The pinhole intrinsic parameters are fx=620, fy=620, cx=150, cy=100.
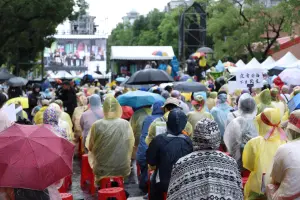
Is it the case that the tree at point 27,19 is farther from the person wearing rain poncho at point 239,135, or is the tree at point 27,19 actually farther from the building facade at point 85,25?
the building facade at point 85,25

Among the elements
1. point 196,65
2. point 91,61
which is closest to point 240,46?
point 196,65

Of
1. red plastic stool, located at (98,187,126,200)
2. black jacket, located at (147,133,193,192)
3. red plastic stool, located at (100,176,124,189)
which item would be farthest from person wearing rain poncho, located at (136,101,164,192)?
black jacket, located at (147,133,193,192)

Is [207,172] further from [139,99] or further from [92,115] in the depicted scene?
[92,115]

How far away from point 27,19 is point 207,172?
24.2 m

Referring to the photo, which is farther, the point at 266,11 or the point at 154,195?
the point at 266,11

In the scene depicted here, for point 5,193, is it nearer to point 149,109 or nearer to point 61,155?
point 61,155

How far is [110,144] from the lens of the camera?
923cm

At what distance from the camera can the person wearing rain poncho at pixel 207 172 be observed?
453cm

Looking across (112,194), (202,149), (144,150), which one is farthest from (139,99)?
(202,149)

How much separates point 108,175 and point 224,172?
Result: 16.2ft

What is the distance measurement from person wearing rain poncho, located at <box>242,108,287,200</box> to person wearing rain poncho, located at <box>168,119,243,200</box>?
243cm

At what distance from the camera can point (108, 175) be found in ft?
30.7

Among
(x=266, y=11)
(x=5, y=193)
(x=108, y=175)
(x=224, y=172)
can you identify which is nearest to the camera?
(x=224, y=172)

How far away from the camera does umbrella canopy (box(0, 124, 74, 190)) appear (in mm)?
4855
